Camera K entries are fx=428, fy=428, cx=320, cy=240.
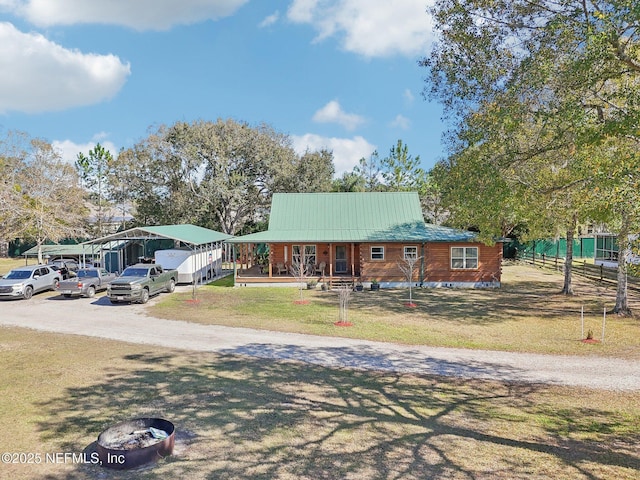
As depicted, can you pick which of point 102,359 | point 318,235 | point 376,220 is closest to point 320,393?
point 102,359

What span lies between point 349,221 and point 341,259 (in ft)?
8.91

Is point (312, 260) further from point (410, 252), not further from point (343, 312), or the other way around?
point (343, 312)

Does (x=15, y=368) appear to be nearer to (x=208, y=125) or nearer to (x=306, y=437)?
(x=306, y=437)

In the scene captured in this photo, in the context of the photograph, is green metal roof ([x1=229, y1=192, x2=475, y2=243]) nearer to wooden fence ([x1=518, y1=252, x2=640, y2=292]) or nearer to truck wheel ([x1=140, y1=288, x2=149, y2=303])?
truck wheel ([x1=140, y1=288, x2=149, y2=303])

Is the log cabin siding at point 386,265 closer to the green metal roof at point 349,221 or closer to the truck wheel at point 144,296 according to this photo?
the green metal roof at point 349,221

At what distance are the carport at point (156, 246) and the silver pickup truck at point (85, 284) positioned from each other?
11.7ft

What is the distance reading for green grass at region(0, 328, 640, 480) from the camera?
617 centimetres

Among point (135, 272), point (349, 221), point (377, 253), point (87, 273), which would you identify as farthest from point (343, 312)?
point (87, 273)

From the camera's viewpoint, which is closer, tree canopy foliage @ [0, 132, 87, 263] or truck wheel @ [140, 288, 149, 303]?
truck wheel @ [140, 288, 149, 303]

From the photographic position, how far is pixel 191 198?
45.1m

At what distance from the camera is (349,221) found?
98.2 feet

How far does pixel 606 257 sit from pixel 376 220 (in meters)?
23.5

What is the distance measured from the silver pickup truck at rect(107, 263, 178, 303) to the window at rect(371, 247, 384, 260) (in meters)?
12.3

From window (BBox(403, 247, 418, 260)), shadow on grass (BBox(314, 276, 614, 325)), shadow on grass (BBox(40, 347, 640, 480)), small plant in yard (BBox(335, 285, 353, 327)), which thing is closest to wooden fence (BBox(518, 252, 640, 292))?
shadow on grass (BBox(314, 276, 614, 325))
